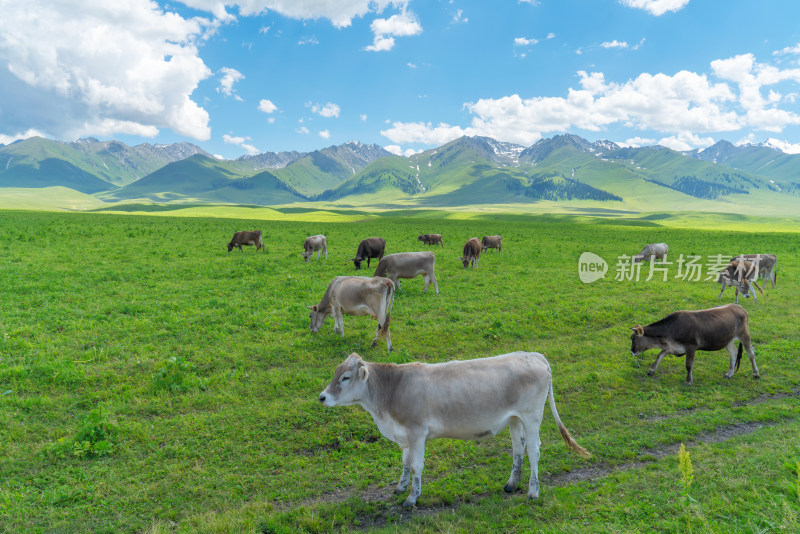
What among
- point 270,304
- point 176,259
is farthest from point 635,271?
point 176,259

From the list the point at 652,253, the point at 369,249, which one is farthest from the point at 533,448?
the point at 652,253

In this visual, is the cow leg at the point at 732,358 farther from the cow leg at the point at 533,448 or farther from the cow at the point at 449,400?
the cow leg at the point at 533,448

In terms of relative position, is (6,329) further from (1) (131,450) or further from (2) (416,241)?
(2) (416,241)

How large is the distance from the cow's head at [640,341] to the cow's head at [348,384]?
983 cm

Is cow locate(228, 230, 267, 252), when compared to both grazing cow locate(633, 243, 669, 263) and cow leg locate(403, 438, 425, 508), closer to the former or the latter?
cow leg locate(403, 438, 425, 508)

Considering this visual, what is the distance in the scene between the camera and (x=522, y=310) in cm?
1812

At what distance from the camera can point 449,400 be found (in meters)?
6.85

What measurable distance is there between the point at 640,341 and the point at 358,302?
9.43 meters

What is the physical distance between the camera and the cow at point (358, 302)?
13648mm

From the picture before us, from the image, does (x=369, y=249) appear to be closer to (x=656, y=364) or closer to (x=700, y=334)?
(x=656, y=364)

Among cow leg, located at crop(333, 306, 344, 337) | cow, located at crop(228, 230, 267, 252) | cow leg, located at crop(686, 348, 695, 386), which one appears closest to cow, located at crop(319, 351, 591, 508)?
cow leg, located at crop(686, 348, 695, 386)

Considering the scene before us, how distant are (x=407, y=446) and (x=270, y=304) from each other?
12.7 m
